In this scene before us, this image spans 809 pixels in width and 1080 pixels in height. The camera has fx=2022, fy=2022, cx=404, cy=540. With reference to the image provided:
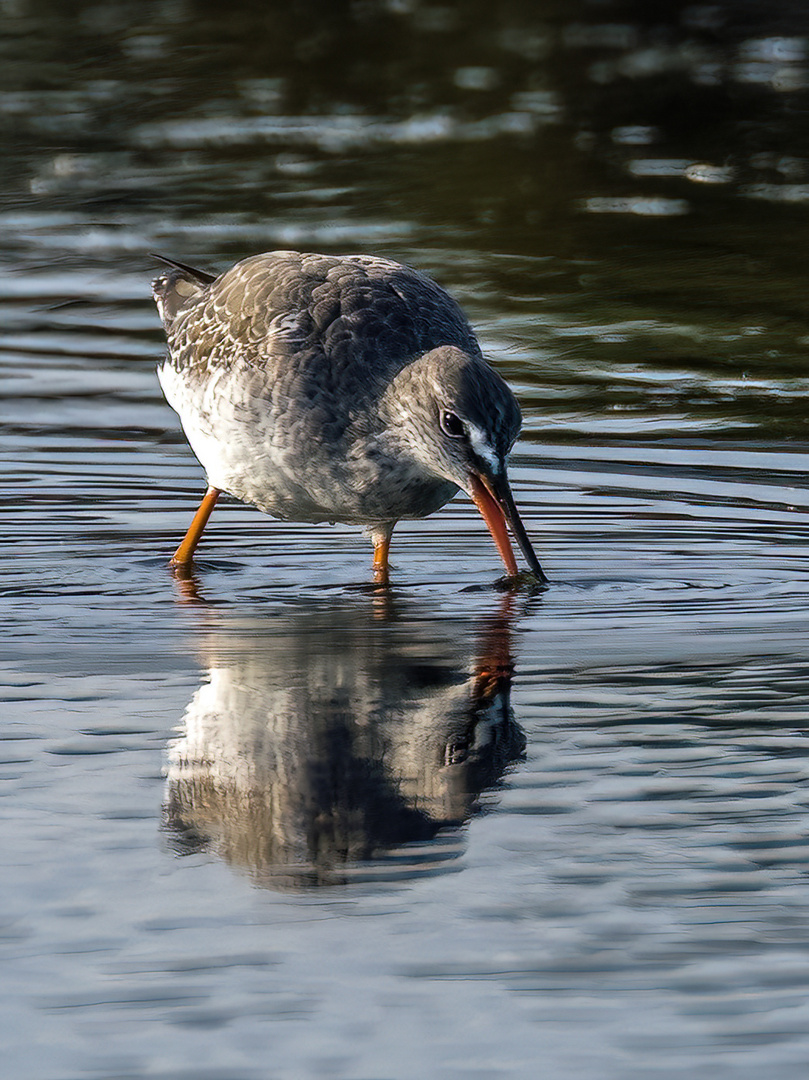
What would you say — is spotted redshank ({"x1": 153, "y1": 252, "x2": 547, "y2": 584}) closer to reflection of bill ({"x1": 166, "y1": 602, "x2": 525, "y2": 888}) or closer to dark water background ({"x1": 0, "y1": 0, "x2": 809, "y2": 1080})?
A: dark water background ({"x1": 0, "y1": 0, "x2": 809, "y2": 1080})

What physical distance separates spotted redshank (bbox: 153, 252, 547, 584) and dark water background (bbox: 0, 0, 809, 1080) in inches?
16.3

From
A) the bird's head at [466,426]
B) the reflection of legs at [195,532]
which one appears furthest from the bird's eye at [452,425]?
the reflection of legs at [195,532]

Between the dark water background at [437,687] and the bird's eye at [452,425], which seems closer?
the dark water background at [437,687]

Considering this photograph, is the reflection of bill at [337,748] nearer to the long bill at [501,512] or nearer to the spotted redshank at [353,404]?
the long bill at [501,512]

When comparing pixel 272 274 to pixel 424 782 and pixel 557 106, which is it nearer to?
pixel 424 782

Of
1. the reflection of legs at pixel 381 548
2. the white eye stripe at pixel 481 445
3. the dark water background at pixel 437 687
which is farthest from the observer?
the reflection of legs at pixel 381 548

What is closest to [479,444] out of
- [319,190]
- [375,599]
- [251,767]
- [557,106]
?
[375,599]

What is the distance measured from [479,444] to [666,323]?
6.70m

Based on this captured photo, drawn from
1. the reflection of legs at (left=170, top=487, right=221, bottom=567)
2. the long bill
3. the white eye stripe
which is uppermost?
the white eye stripe

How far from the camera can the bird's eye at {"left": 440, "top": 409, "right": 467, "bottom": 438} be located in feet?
25.0

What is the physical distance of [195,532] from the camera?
9117mm

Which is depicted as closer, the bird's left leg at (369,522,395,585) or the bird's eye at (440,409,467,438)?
the bird's eye at (440,409,467,438)

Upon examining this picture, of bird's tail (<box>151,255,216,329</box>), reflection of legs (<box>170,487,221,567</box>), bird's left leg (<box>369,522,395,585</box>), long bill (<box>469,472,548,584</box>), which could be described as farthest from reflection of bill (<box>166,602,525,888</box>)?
bird's tail (<box>151,255,216,329</box>)

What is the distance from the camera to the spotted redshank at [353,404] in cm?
768
